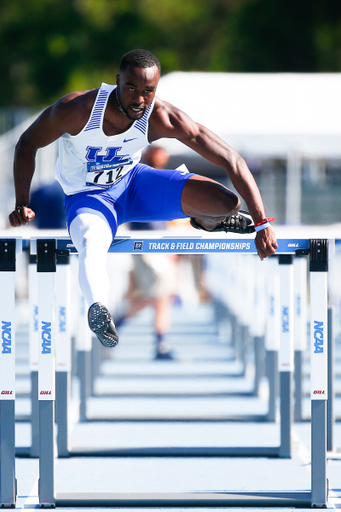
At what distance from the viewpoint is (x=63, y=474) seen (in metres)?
3.63

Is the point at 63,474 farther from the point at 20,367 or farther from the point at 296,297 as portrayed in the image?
the point at 20,367

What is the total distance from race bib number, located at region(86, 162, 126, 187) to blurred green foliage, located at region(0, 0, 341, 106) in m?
22.4

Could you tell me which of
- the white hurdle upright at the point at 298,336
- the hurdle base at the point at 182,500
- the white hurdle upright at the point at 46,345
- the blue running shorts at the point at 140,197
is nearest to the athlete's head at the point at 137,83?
the blue running shorts at the point at 140,197

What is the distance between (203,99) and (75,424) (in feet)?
25.1

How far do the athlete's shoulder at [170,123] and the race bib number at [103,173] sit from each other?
28 cm

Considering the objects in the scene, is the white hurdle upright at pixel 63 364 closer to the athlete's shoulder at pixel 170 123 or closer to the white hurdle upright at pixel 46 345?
the white hurdle upright at pixel 46 345

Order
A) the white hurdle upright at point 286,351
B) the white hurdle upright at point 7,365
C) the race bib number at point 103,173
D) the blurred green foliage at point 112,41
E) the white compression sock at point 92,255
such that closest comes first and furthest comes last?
the white compression sock at point 92,255
the white hurdle upright at point 7,365
the race bib number at point 103,173
the white hurdle upright at point 286,351
the blurred green foliage at point 112,41

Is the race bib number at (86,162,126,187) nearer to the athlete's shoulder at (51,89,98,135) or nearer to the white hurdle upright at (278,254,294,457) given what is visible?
the athlete's shoulder at (51,89,98,135)

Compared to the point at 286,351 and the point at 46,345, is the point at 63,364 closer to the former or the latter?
the point at 46,345

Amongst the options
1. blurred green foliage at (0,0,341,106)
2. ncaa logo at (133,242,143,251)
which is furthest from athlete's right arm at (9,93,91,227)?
blurred green foliage at (0,0,341,106)

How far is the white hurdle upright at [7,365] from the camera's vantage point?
2.99 m

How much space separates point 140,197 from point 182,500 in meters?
1.44

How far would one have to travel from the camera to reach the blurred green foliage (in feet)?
84.5

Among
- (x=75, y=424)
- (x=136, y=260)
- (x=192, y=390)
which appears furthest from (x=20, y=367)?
(x=75, y=424)
